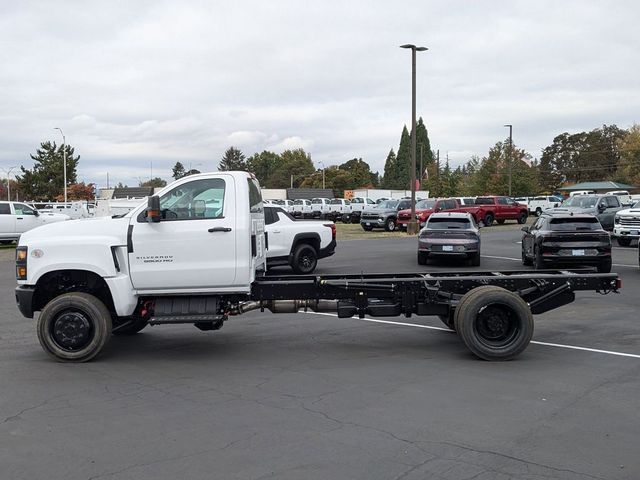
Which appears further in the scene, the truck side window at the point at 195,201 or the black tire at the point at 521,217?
the black tire at the point at 521,217

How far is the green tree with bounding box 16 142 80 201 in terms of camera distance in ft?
268

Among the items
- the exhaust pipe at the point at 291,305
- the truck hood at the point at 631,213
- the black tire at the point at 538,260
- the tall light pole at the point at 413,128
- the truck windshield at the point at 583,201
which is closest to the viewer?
the exhaust pipe at the point at 291,305

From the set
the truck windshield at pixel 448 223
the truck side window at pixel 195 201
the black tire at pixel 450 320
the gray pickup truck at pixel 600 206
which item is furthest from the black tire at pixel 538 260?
the gray pickup truck at pixel 600 206

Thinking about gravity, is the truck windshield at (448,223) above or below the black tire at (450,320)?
above

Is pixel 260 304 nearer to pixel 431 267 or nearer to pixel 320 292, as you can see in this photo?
pixel 320 292

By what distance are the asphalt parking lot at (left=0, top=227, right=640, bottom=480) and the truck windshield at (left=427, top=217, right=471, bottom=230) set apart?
9.43m

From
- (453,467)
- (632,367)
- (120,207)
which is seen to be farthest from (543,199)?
(453,467)

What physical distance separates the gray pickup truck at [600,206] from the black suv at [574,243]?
42.6ft

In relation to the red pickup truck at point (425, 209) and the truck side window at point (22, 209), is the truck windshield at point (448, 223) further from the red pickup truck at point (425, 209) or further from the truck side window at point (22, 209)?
the truck side window at point (22, 209)

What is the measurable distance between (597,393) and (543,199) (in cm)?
5739

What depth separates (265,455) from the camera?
504cm

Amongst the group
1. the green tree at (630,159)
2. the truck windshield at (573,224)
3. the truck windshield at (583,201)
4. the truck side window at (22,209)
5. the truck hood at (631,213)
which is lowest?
the truck windshield at (573,224)

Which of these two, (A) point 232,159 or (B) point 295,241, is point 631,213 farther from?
(A) point 232,159

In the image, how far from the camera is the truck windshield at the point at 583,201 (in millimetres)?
30859
